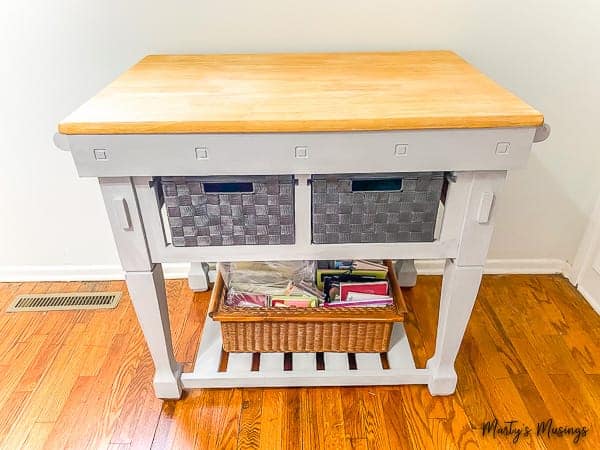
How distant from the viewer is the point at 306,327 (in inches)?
49.7

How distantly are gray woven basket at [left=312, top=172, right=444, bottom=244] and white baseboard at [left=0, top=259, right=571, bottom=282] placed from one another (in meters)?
0.75

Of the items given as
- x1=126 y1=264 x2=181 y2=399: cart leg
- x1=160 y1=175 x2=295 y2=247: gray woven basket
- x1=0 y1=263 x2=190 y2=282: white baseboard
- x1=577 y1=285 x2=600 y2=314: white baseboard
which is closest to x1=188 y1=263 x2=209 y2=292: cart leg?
x1=0 y1=263 x2=190 y2=282: white baseboard

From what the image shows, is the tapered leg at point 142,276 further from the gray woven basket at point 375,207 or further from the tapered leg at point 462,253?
the tapered leg at point 462,253

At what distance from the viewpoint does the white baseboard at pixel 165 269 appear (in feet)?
5.55

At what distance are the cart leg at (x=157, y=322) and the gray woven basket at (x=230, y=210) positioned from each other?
5.2 inches

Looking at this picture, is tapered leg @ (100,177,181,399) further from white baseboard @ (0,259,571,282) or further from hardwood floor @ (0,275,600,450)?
white baseboard @ (0,259,571,282)

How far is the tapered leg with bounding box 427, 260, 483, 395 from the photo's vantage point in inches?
41.8

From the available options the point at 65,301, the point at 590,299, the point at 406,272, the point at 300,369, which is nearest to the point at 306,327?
the point at 300,369

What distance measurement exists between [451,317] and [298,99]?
641mm

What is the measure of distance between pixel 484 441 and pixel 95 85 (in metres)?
1.45

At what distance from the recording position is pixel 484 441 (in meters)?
1.15

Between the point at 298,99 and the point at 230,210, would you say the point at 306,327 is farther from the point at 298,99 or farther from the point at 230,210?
the point at 298,99

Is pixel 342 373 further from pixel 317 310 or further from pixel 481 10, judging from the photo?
pixel 481 10

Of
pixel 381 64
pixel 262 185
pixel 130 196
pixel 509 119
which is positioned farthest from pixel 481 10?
pixel 130 196
